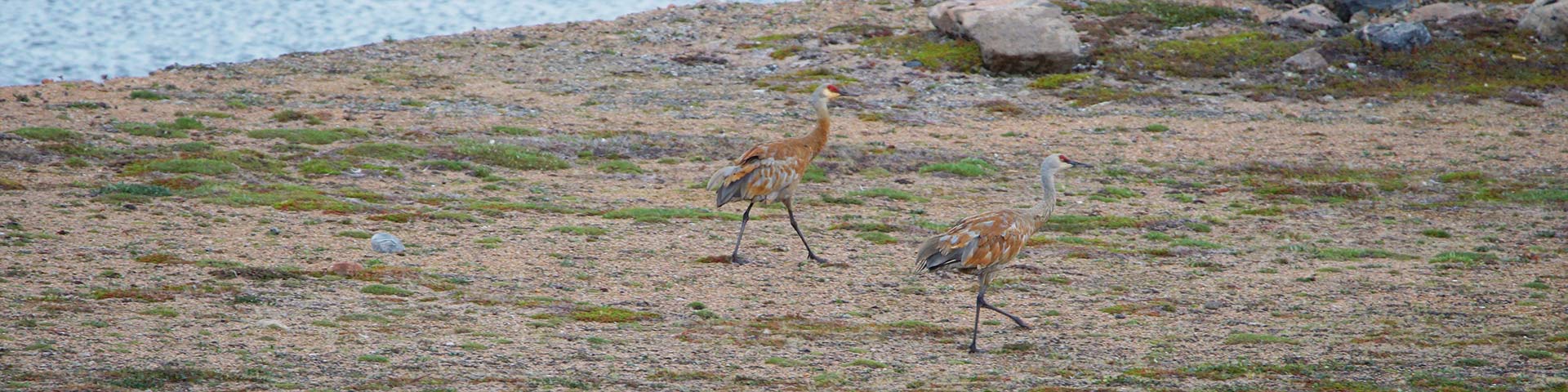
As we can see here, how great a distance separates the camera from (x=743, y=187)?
14.5 m

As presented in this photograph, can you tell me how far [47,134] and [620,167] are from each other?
713 centimetres

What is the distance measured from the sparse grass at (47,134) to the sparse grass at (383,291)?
27.8ft

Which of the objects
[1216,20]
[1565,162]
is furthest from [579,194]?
[1216,20]

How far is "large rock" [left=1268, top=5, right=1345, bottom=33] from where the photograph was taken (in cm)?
2823

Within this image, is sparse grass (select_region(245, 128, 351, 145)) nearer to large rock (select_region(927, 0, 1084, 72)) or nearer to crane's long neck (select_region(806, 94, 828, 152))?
crane's long neck (select_region(806, 94, 828, 152))

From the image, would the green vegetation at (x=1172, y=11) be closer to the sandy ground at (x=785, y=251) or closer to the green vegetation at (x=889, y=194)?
the sandy ground at (x=785, y=251)

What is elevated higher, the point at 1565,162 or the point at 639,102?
the point at 639,102

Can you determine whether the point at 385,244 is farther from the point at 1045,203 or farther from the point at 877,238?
the point at 1045,203

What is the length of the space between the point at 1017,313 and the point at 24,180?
1078 cm

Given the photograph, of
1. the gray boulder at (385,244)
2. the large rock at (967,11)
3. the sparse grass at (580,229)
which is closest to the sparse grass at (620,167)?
the sparse grass at (580,229)

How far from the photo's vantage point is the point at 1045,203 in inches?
493

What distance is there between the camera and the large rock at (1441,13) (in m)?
28.8

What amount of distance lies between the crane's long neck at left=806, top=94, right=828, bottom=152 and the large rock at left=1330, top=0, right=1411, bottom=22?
17370mm

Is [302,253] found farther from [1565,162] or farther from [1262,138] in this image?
[1565,162]
